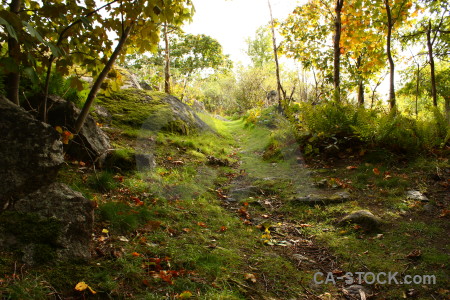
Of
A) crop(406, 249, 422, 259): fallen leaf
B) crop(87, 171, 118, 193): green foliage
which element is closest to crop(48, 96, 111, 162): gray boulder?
crop(87, 171, 118, 193): green foliage

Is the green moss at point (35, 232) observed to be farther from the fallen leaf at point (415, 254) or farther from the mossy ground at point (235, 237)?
the fallen leaf at point (415, 254)

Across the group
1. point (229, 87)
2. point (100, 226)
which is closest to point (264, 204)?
point (100, 226)

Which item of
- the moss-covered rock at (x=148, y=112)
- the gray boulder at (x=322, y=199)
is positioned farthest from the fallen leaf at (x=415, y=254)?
the moss-covered rock at (x=148, y=112)

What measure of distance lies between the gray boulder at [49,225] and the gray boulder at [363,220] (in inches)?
112

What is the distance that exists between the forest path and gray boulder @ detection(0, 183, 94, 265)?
1496 mm

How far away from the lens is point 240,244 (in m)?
2.94

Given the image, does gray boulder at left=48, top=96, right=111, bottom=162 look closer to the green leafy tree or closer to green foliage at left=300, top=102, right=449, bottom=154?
green foliage at left=300, top=102, right=449, bottom=154

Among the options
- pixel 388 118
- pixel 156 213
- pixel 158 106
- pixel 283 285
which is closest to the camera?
pixel 283 285

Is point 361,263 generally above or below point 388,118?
below

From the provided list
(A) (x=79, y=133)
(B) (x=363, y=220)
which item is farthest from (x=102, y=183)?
(B) (x=363, y=220)

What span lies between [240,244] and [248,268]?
0.49 metres

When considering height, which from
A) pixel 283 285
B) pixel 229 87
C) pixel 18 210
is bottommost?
pixel 283 285

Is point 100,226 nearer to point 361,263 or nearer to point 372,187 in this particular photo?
point 361,263

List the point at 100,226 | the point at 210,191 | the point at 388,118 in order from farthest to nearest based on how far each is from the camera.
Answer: the point at 388,118, the point at 210,191, the point at 100,226
